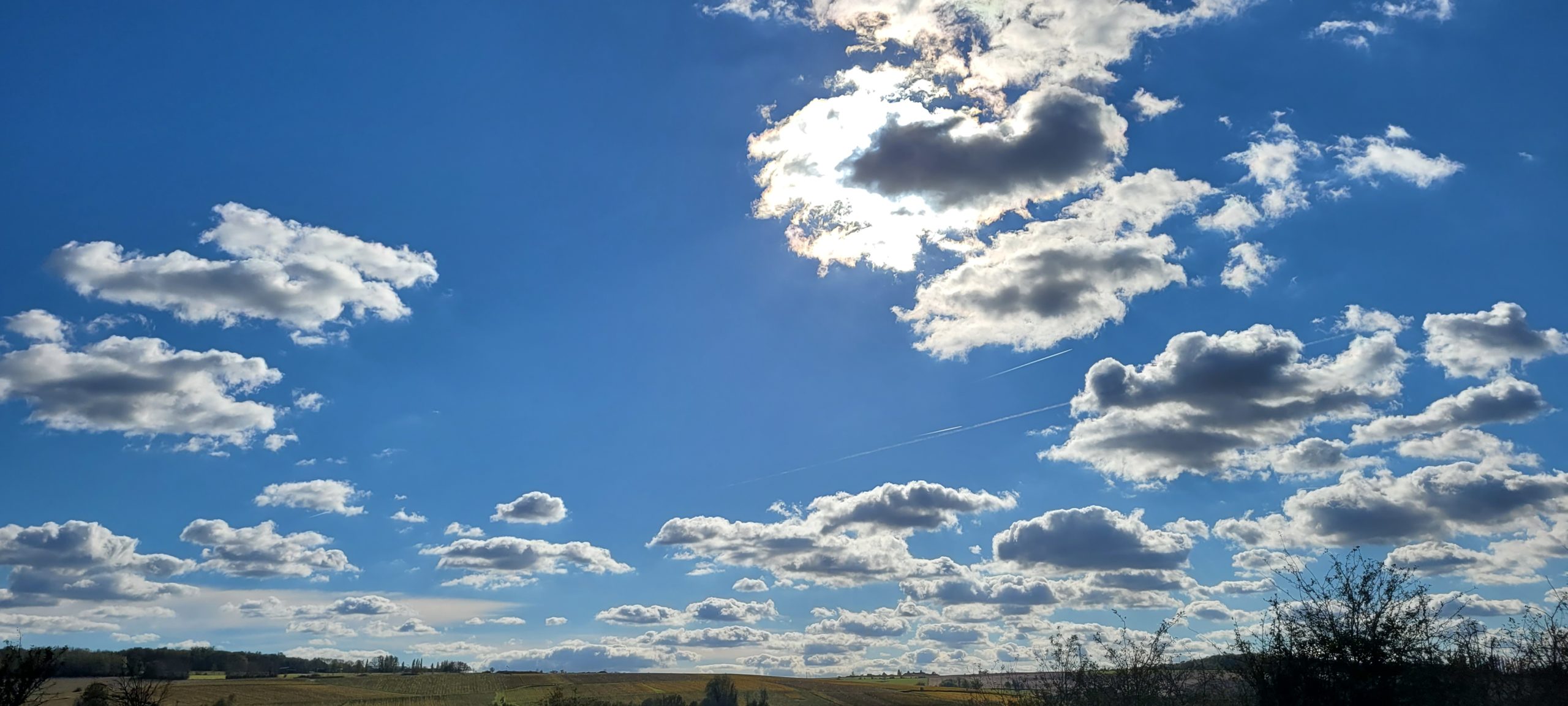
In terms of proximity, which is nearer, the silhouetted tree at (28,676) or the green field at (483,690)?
the silhouetted tree at (28,676)

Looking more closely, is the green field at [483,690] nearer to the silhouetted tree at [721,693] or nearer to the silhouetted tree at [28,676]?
the silhouetted tree at [721,693]

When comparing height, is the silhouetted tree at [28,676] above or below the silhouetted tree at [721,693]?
above

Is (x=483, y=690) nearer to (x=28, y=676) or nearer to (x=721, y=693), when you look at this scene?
(x=721, y=693)

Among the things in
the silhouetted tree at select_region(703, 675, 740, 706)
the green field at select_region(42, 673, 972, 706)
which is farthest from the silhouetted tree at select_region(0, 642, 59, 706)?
the silhouetted tree at select_region(703, 675, 740, 706)

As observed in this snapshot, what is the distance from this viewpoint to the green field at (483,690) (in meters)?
95.8

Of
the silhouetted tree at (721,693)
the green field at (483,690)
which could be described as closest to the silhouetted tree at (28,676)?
the green field at (483,690)

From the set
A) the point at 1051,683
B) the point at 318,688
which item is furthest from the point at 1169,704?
the point at 318,688

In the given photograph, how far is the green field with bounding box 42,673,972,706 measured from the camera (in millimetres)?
95812

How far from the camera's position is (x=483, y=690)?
11212 cm

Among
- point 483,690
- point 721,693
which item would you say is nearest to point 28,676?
point 721,693

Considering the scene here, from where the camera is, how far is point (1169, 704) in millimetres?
25172

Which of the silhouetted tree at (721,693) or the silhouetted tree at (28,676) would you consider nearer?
the silhouetted tree at (28,676)

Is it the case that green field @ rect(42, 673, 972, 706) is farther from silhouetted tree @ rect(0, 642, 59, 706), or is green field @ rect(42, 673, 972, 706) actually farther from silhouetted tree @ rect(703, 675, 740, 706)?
silhouetted tree @ rect(0, 642, 59, 706)

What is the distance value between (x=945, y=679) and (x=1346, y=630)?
14202 centimetres
